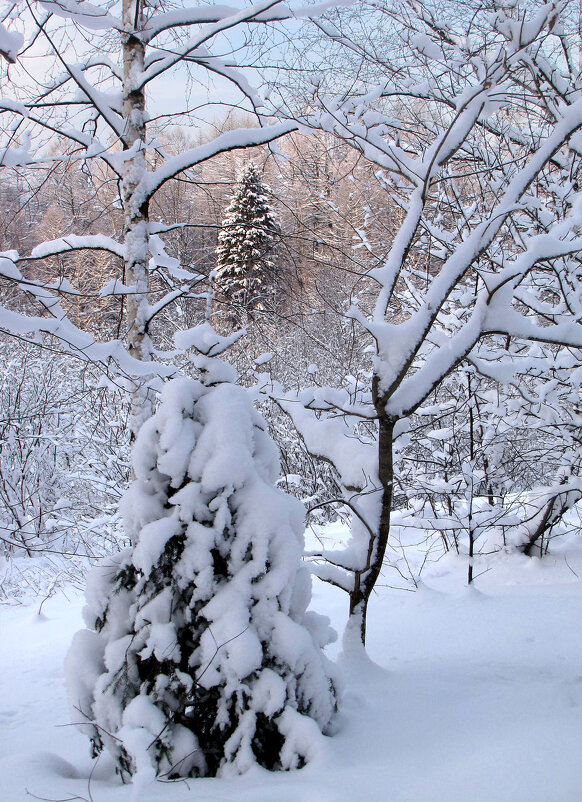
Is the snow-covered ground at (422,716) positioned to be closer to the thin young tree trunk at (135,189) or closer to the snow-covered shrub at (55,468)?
the thin young tree trunk at (135,189)

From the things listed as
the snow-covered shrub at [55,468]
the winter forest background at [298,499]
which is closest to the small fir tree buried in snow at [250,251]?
the winter forest background at [298,499]

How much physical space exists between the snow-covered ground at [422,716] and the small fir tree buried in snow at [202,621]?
14 centimetres

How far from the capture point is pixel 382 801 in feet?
5.70

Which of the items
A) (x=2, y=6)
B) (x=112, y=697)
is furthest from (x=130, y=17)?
(x=112, y=697)

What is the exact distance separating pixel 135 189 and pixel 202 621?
373 cm

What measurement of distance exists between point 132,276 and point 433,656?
3.68m

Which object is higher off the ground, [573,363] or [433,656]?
[573,363]

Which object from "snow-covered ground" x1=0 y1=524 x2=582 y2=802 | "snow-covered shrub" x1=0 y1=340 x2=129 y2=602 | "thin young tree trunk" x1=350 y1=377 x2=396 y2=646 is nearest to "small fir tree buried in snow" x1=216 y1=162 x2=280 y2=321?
"thin young tree trunk" x1=350 y1=377 x2=396 y2=646

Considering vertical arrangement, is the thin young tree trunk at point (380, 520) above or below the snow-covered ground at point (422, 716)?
above

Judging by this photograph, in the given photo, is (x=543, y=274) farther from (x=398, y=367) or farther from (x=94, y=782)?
(x=94, y=782)

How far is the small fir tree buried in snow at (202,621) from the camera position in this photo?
2049 millimetres

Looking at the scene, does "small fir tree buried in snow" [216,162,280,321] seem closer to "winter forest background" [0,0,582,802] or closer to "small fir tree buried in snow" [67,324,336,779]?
"winter forest background" [0,0,582,802]

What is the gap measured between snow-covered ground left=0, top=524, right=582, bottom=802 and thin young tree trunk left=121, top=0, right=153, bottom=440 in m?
2.52

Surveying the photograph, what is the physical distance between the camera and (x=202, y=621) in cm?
216
